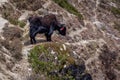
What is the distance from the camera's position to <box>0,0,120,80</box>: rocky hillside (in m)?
24.5

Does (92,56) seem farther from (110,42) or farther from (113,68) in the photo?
(110,42)

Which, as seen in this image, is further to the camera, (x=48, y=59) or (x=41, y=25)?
(x=41, y=25)

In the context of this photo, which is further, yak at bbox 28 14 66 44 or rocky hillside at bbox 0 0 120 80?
yak at bbox 28 14 66 44

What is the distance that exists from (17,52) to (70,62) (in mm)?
3222

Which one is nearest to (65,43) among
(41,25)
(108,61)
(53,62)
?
(41,25)

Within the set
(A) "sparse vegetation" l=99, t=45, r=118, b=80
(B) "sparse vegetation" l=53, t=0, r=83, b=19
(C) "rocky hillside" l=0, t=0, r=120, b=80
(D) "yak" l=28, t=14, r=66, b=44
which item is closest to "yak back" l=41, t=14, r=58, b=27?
(D) "yak" l=28, t=14, r=66, b=44

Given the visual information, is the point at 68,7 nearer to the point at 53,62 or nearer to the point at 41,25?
the point at 41,25

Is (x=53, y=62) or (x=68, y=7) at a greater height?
(x=53, y=62)

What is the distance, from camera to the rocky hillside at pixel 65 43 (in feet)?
80.3

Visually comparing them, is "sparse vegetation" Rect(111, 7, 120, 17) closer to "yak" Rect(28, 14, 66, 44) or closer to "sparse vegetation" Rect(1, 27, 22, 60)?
"sparse vegetation" Rect(1, 27, 22, 60)

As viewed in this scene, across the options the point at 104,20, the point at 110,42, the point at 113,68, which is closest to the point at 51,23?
the point at 113,68

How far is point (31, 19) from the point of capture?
27.1 meters

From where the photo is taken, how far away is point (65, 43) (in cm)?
2983

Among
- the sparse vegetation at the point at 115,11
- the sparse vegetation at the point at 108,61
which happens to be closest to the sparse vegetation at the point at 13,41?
the sparse vegetation at the point at 108,61
